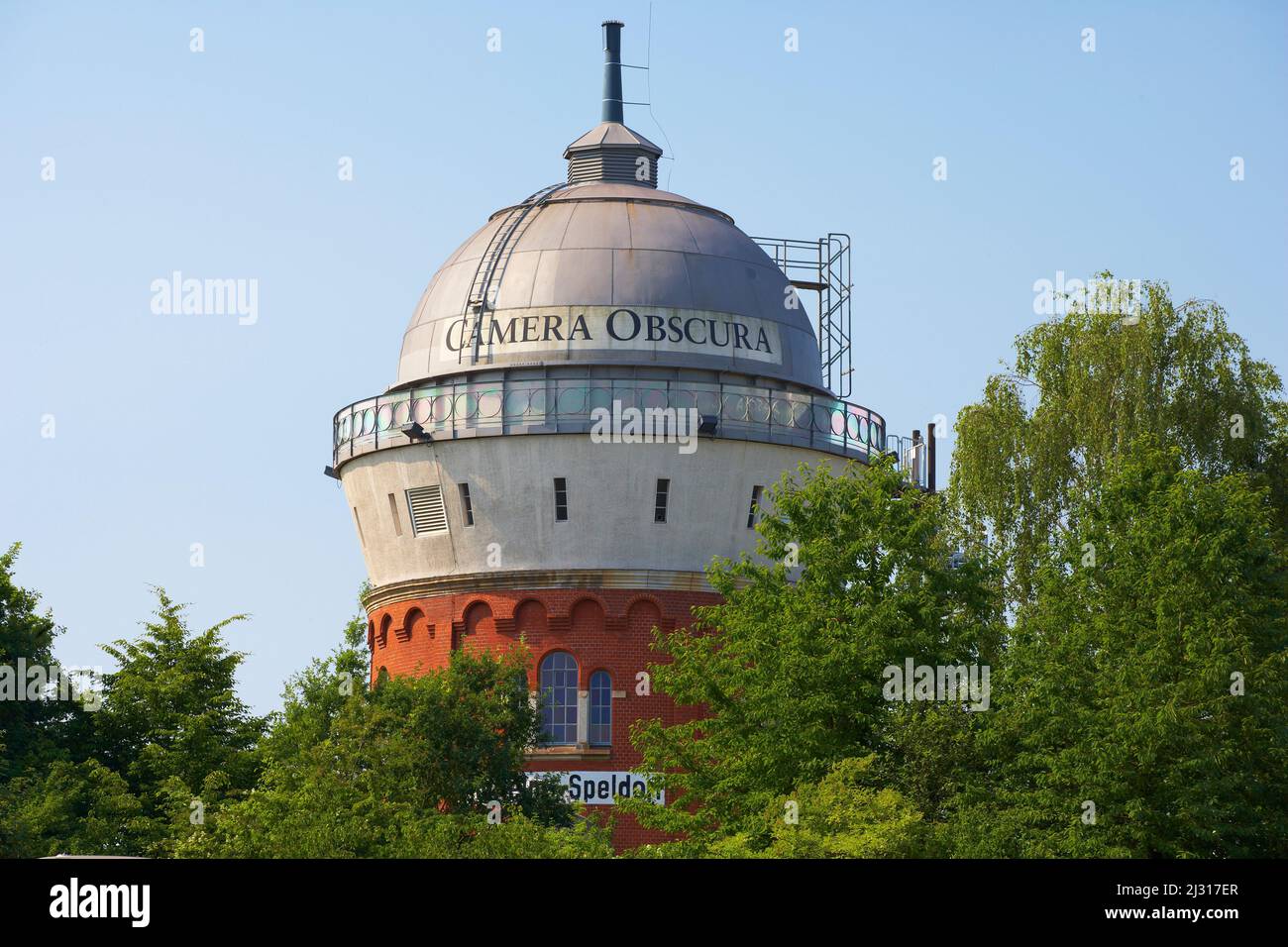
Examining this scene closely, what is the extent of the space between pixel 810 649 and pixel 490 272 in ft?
61.3

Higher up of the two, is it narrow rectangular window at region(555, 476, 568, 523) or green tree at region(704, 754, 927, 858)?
narrow rectangular window at region(555, 476, 568, 523)

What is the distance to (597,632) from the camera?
55.8 meters

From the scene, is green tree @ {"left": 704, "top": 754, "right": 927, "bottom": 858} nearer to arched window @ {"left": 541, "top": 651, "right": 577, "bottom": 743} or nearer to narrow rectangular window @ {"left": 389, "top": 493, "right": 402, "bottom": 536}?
arched window @ {"left": 541, "top": 651, "right": 577, "bottom": 743}

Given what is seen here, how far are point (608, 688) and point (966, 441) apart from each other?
1111 cm

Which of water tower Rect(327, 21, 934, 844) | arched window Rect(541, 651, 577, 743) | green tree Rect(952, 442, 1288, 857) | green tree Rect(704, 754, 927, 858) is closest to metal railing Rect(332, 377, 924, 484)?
water tower Rect(327, 21, 934, 844)

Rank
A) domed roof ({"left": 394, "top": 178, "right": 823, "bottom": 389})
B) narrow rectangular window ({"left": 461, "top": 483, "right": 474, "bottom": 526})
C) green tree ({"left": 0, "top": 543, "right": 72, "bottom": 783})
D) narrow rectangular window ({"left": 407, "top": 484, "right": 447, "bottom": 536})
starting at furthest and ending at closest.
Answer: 1. narrow rectangular window ({"left": 407, "top": 484, "right": 447, "bottom": 536})
2. domed roof ({"left": 394, "top": 178, "right": 823, "bottom": 389})
3. narrow rectangular window ({"left": 461, "top": 483, "right": 474, "bottom": 526})
4. green tree ({"left": 0, "top": 543, "right": 72, "bottom": 783})

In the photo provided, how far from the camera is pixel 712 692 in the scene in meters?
46.6

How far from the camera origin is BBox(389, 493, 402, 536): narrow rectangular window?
58.5 metres

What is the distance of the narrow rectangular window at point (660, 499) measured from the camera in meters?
56.0

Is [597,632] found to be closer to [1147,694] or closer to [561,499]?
[561,499]

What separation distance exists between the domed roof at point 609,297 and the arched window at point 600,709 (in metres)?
8.13

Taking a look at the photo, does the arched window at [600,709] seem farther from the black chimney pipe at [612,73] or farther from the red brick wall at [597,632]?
the black chimney pipe at [612,73]

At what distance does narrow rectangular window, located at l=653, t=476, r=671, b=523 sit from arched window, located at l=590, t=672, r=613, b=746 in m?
4.20
